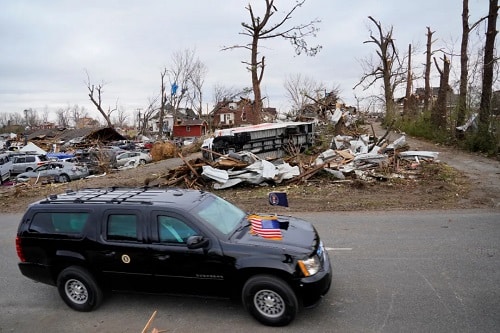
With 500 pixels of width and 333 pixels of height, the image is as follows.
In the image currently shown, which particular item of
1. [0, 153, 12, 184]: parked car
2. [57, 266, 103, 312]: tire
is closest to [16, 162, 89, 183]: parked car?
[0, 153, 12, 184]: parked car

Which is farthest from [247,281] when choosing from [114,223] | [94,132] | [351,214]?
[94,132]

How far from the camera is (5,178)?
27.6 metres

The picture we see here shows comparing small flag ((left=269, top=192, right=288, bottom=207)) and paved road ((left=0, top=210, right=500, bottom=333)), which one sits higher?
small flag ((left=269, top=192, right=288, bottom=207))

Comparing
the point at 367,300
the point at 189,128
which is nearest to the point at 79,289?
the point at 367,300

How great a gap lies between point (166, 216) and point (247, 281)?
4.35 feet

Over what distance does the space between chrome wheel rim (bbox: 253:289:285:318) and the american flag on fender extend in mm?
700

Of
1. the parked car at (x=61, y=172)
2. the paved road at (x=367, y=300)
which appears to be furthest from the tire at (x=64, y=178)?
the paved road at (x=367, y=300)

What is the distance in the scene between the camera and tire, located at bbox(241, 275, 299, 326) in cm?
444

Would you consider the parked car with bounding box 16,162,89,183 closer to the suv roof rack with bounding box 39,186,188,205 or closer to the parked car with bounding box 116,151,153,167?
the parked car with bounding box 116,151,153,167

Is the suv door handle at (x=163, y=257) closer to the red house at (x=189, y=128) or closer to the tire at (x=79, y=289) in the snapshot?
the tire at (x=79, y=289)

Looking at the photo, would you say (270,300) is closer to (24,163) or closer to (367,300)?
(367,300)

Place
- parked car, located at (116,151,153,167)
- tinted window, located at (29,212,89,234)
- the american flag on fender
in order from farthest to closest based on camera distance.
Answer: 1. parked car, located at (116,151,153,167)
2. tinted window, located at (29,212,89,234)
3. the american flag on fender

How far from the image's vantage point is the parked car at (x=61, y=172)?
2211 cm

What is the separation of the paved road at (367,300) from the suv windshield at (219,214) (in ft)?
3.60
